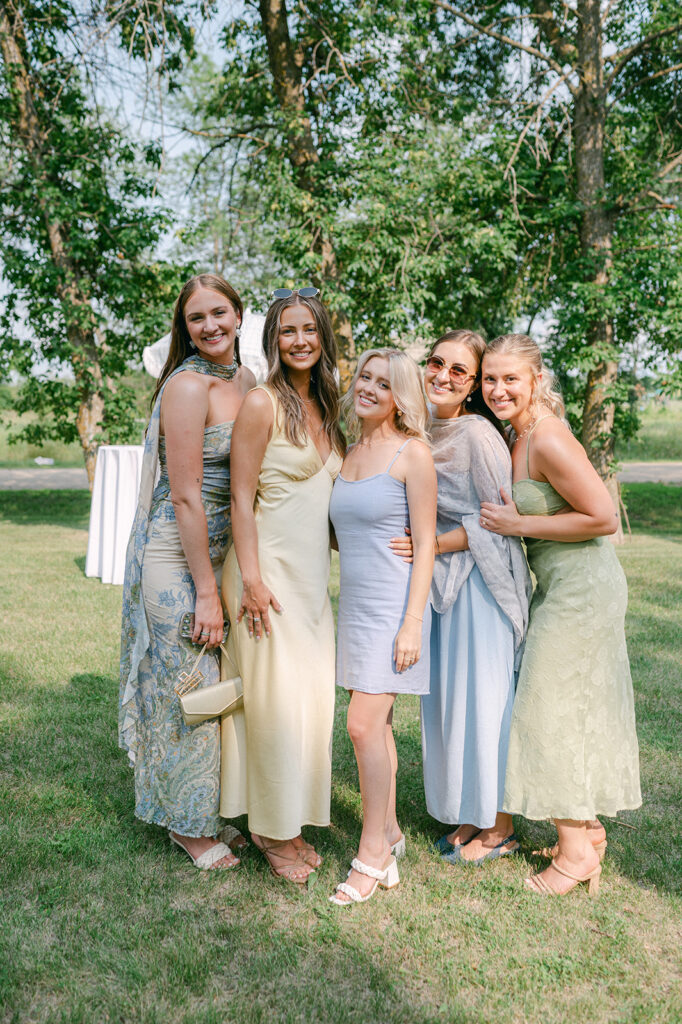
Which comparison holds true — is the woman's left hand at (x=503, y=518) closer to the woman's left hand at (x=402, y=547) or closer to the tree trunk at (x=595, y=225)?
the woman's left hand at (x=402, y=547)

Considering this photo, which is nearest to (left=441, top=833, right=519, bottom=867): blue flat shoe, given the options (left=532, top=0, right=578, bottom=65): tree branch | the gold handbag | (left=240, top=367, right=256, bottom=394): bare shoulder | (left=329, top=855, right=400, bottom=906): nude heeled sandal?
(left=329, top=855, right=400, bottom=906): nude heeled sandal

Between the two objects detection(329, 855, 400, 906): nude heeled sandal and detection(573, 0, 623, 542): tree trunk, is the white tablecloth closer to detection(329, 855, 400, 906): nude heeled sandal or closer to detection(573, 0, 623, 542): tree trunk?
detection(329, 855, 400, 906): nude heeled sandal

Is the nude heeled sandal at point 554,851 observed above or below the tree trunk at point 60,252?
below

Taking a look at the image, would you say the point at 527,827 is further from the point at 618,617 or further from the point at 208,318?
the point at 208,318

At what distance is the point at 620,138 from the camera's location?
527 inches

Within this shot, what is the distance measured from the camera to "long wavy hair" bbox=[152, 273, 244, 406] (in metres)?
2.92

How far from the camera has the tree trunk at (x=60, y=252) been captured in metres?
11.9

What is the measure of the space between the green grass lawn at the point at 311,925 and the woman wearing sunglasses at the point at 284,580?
360mm

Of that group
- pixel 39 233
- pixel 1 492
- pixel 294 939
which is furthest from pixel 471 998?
pixel 1 492

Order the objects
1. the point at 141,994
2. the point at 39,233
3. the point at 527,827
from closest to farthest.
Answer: the point at 141,994 → the point at 527,827 → the point at 39,233

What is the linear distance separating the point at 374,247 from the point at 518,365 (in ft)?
30.1

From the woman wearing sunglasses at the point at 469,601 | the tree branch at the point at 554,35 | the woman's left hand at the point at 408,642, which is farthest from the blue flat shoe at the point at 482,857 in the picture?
the tree branch at the point at 554,35

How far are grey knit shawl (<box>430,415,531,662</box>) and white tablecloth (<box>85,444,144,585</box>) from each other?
6.09 metres

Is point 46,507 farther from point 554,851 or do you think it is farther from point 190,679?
point 554,851
